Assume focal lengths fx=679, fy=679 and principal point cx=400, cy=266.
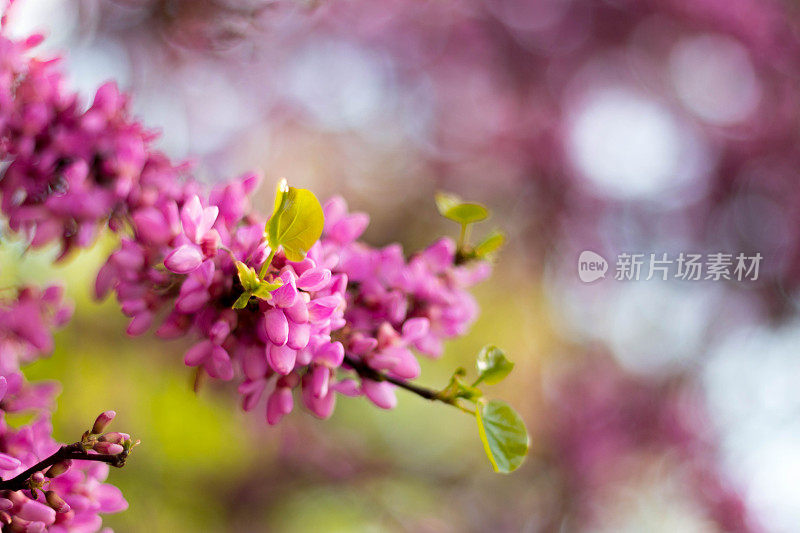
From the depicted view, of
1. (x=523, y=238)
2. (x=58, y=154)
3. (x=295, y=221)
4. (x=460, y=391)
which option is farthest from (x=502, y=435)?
(x=523, y=238)

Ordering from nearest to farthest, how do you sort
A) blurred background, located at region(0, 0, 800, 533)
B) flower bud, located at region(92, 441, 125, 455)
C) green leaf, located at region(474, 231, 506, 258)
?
flower bud, located at region(92, 441, 125, 455), green leaf, located at region(474, 231, 506, 258), blurred background, located at region(0, 0, 800, 533)

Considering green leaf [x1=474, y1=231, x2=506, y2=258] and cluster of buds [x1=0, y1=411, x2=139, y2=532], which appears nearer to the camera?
cluster of buds [x1=0, y1=411, x2=139, y2=532]

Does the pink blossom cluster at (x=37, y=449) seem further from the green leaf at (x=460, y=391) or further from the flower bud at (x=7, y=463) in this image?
the green leaf at (x=460, y=391)

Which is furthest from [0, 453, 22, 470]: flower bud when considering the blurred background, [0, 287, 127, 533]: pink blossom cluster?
the blurred background

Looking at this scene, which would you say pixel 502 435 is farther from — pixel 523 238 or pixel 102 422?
pixel 523 238

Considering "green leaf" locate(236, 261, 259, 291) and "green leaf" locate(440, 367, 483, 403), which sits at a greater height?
"green leaf" locate(236, 261, 259, 291)

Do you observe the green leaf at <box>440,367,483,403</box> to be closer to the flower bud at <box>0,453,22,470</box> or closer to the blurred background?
the flower bud at <box>0,453,22,470</box>
